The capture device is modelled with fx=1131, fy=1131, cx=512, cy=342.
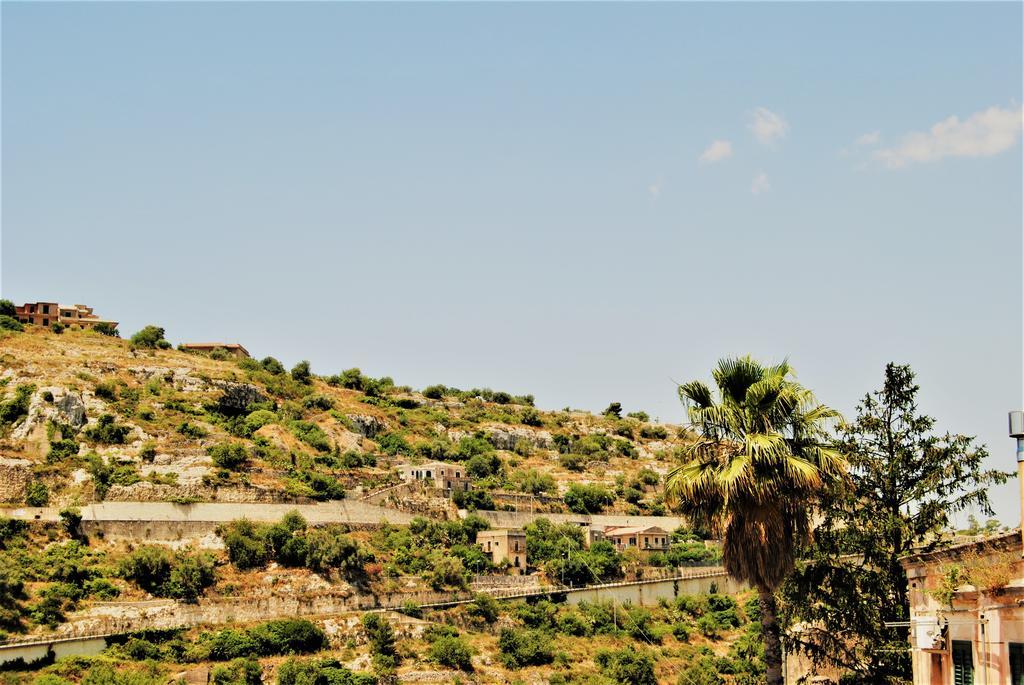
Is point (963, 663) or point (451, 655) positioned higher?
point (963, 663)

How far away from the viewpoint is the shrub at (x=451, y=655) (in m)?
57.0

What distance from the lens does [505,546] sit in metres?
73.6

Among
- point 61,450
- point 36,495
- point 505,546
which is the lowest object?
point 505,546

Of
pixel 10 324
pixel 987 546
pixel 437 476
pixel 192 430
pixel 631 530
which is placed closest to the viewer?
pixel 987 546

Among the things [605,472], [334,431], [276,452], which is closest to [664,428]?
[605,472]

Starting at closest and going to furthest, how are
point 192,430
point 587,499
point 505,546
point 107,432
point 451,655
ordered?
point 451,655 < point 505,546 < point 107,432 < point 192,430 < point 587,499

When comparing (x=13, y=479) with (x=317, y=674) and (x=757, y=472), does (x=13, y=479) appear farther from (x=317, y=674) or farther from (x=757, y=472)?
(x=757, y=472)

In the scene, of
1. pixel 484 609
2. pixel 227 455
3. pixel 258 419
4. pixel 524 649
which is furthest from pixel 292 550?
pixel 258 419

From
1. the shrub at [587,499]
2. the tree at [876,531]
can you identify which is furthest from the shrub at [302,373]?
the tree at [876,531]

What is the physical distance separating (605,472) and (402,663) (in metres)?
49.2

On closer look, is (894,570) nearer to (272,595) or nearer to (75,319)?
(272,595)

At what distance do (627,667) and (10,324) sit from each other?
221 ft

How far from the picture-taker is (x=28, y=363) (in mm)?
84062

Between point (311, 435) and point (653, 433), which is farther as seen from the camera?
point (653, 433)
